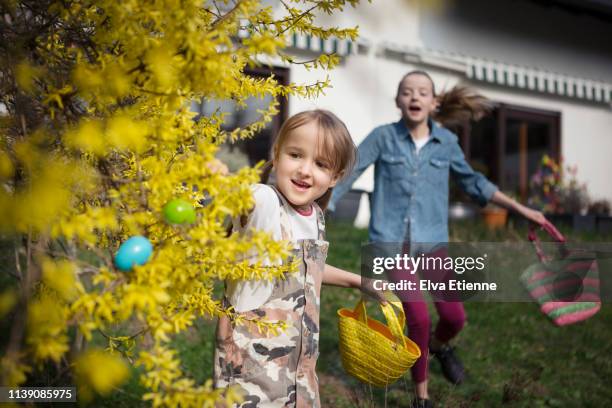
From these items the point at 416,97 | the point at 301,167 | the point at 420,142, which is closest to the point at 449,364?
the point at 420,142

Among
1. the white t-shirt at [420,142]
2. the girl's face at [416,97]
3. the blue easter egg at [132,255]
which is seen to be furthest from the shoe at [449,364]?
the blue easter egg at [132,255]

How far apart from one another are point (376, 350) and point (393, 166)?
1.54m

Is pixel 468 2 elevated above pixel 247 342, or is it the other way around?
pixel 468 2

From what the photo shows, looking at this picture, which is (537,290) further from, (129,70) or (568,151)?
(568,151)

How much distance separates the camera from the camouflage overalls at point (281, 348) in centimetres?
178

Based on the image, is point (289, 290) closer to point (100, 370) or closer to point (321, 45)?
point (100, 370)

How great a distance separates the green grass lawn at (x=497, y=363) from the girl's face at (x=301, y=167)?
3.64 feet

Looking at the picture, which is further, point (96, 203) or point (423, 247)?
point (423, 247)

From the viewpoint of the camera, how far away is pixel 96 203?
1494 millimetres

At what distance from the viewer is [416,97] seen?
3178 mm

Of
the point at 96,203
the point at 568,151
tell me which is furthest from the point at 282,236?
the point at 568,151

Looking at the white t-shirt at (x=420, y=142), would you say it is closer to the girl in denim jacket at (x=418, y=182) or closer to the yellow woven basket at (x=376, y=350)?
the girl in denim jacket at (x=418, y=182)

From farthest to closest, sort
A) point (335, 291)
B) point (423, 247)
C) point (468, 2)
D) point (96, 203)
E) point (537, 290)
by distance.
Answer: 1. point (468, 2)
2. point (335, 291)
3. point (423, 247)
4. point (537, 290)
5. point (96, 203)

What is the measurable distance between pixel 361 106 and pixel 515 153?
375 centimetres
